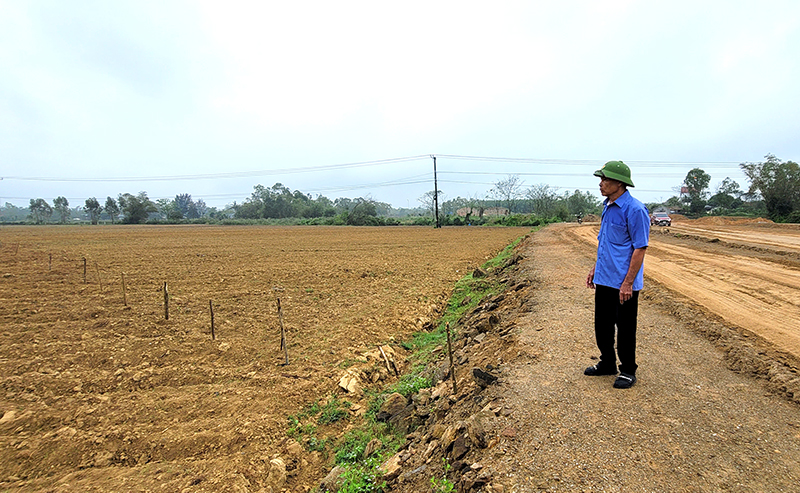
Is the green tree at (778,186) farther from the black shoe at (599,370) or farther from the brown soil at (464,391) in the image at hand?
the black shoe at (599,370)

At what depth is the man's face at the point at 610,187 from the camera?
3.36 m

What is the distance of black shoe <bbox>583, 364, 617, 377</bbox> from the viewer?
3.62 metres

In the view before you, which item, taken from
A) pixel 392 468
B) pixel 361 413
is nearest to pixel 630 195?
pixel 392 468

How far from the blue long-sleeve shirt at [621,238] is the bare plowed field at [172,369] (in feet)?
11.2

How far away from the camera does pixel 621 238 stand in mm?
3348

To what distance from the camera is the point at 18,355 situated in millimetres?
6633

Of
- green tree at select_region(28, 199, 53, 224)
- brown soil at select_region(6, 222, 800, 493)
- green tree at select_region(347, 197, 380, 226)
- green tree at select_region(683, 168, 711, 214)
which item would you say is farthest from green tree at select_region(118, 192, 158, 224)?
green tree at select_region(683, 168, 711, 214)

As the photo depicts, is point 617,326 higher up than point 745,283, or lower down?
higher up

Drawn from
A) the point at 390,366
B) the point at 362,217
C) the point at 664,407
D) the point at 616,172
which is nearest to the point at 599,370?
the point at 664,407

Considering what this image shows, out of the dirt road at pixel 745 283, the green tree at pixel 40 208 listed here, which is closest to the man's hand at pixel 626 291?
the dirt road at pixel 745 283

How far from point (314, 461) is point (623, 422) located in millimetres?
3057

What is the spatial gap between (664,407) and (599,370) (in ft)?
2.07

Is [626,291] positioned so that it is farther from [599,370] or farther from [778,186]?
[778,186]

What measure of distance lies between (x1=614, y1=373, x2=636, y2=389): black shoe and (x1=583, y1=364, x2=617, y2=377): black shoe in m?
0.22
